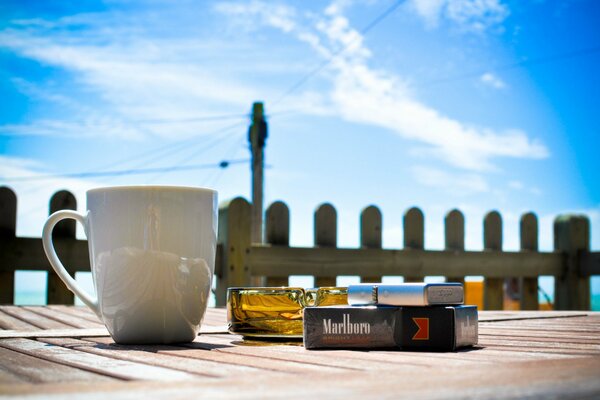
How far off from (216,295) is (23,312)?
4.68 feet

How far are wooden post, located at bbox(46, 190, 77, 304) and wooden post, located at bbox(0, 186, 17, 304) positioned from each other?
7.0 inches

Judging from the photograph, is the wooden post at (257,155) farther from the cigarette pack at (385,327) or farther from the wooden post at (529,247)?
the cigarette pack at (385,327)

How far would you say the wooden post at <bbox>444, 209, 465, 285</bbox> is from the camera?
171 inches

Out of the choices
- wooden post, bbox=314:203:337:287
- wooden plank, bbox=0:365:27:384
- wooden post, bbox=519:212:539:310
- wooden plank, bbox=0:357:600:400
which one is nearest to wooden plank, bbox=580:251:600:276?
wooden post, bbox=519:212:539:310

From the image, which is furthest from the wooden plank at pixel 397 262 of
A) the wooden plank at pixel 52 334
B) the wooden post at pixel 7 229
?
the wooden plank at pixel 52 334

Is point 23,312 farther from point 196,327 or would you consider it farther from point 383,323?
point 383,323

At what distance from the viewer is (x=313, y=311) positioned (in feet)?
4.11

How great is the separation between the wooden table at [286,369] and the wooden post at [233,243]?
2105 millimetres

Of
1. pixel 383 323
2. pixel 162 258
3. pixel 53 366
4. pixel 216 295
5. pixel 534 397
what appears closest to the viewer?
pixel 534 397

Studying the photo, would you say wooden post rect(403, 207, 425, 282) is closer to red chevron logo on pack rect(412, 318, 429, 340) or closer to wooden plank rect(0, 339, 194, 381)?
red chevron logo on pack rect(412, 318, 429, 340)

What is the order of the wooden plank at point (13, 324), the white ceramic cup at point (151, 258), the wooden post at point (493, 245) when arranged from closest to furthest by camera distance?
the white ceramic cup at point (151, 258)
the wooden plank at point (13, 324)
the wooden post at point (493, 245)

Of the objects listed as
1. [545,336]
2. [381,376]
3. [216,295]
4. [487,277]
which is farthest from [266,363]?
[487,277]

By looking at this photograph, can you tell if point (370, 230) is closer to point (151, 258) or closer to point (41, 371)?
point (151, 258)

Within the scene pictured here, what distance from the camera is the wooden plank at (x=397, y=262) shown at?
3.80 m
